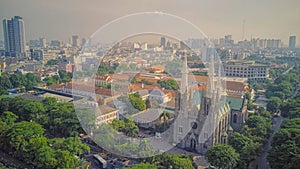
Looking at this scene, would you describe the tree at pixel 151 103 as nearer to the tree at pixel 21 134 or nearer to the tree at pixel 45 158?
the tree at pixel 21 134

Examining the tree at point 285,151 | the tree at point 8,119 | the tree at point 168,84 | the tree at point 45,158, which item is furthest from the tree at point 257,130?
the tree at point 8,119

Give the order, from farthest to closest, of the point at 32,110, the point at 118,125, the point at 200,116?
1. the point at 32,110
2. the point at 118,125
3. the point at 200,116

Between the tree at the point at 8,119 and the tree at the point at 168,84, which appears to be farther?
the tree at the point at 168,84

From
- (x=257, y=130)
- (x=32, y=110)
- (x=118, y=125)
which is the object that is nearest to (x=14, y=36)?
(x=32, y=110)

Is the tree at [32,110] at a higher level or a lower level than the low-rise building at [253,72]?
lower

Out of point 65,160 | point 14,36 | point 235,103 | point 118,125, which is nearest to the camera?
point 65,160

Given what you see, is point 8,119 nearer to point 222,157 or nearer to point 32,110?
point 32,110

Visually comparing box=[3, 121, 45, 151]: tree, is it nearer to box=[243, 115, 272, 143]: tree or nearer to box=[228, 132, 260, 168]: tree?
box=[228, 132, 260, 168]: tree

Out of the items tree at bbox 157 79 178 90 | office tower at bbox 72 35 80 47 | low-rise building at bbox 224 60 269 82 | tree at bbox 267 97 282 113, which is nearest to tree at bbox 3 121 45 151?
tree at bbox 157 79 178 90
